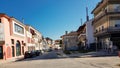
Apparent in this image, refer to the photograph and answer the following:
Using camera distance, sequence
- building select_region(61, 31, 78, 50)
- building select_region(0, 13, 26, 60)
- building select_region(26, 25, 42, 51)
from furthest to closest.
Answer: building select_region(61, 31, 78, 50)
building select_region(26, 25, 42, 51)
building select_region(0, 13, 26, 60)

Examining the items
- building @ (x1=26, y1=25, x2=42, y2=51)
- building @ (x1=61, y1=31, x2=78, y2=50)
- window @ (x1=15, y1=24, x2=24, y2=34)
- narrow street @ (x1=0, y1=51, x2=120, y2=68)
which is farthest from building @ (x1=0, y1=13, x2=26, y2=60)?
building @ (x1=61, y1=31, x2=78, y2=50)

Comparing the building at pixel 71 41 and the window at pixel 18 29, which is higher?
the window at pixel 18 29

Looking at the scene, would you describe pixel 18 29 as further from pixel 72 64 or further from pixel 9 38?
pixel 72 64

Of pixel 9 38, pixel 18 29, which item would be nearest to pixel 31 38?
pixel 18 29

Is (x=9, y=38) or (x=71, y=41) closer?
(x=9, y=38)

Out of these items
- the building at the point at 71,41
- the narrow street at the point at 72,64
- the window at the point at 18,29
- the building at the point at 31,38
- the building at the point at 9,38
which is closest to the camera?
the narrow street at the point at 72,64

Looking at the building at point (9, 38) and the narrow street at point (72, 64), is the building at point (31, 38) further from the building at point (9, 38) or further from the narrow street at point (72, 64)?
the narrow street at point (72, 64)

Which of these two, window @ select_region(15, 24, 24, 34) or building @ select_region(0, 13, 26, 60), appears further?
window @ select_region(15, 24, 24, 34)

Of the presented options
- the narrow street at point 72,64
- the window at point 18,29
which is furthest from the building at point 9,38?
the narrow street at point 72,64

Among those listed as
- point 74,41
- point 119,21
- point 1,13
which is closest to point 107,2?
point 119,21

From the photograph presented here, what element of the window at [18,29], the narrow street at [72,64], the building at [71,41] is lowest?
the narrow street at [72,64]

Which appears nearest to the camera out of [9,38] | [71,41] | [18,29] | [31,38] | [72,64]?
[72,64]

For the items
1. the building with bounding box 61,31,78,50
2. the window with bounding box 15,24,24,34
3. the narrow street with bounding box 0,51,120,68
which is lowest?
the narrow street with bounding box 0,51,120,68

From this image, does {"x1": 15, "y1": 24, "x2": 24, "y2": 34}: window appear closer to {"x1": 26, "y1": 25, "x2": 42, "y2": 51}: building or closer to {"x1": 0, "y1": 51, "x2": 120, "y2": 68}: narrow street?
{"x1": 26, "y1": 25, "x2": 42, "y2": 51}: building
